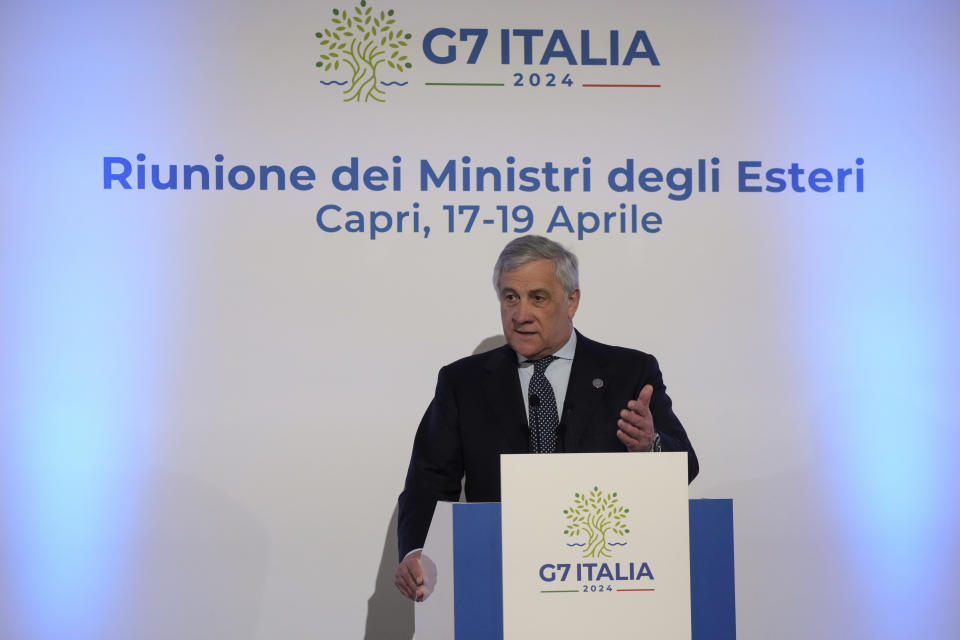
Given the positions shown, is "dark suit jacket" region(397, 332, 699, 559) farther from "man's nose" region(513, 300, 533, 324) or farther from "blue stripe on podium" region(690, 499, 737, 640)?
"blue stripe on podium" region(690, 499, 737, 640)

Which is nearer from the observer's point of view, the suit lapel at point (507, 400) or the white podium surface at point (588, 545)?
the white podium surface at point (588, 545)

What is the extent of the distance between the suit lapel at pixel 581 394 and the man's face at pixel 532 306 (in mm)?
121

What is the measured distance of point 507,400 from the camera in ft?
10.8

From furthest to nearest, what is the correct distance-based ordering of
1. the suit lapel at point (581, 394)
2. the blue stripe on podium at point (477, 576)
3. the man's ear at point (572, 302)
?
the man's ear at point (572, 302)
the suit lapel at point (581, 394)
the blue stripe on podium at point (477, 576)

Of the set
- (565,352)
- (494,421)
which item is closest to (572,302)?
(565,352)

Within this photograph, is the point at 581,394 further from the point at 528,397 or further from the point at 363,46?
the point at 363,46

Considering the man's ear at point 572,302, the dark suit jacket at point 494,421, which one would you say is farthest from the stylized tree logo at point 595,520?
the man's ear at point 572,302

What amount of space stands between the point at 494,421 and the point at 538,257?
515 millimetres

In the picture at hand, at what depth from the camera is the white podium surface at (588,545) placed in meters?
2.32

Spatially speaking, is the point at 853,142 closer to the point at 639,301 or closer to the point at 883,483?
the point at 639,301

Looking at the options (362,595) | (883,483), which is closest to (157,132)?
(362,595)

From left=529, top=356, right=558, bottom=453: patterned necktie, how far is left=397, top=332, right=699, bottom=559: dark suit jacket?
27 mm

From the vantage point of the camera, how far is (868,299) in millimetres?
4230

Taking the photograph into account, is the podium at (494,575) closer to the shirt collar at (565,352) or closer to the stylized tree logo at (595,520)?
the stylized tree logo at (595,520)
